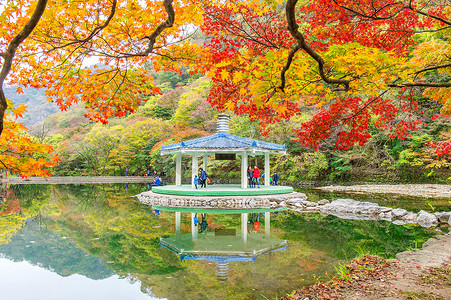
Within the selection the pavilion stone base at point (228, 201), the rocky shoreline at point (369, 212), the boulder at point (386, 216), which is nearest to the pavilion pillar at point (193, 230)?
the pavilion stone base at point (228, 201)

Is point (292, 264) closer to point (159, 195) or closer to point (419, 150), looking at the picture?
point (159, 195)

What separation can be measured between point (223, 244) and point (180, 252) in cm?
109

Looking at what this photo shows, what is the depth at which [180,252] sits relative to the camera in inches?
224

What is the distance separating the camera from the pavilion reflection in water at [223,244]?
535 cm

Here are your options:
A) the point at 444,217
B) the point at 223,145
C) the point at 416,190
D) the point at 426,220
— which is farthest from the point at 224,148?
the point at 416,190

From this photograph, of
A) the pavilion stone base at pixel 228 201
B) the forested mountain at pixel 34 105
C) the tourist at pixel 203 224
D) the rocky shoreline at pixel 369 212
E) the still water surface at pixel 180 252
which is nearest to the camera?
the still water surface at pixel 180 252

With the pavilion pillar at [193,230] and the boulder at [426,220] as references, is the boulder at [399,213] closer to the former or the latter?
the boulder at [426,220]

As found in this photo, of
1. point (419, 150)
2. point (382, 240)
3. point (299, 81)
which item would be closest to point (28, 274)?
point (299, 81)

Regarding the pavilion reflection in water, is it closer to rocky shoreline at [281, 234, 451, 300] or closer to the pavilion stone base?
rocky shoreline at [281, 234, 451, 300]

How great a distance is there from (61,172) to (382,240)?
130 ft

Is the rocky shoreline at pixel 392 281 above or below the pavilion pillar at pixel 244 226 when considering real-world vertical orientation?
above

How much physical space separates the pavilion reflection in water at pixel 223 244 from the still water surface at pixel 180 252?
21mm

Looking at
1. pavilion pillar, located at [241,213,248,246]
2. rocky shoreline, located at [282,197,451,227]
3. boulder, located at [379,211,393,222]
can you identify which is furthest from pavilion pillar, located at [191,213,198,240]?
boulder, located at [379,211,393,222]

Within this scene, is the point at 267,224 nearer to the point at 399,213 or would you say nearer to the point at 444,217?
the point at 399,213
